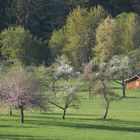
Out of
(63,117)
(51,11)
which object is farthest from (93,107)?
(51,11)

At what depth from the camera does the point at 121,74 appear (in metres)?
106

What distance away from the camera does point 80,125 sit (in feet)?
205

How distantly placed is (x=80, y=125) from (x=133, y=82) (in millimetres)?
47691

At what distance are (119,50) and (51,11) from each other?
25169 millimetres

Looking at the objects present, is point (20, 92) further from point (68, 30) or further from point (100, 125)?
point (68, 30)

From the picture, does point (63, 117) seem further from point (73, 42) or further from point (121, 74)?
point (73, 42)

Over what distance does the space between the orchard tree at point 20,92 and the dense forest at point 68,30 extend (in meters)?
56.4

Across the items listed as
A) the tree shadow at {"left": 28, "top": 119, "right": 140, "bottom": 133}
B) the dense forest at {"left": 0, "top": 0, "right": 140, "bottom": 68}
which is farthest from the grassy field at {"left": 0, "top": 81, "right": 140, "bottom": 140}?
the dense forest at {"left": 0, "top": 0, "right": 140, "bottom": 68}

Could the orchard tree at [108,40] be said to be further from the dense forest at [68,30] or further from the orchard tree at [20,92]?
the orchard tree at [20,92]

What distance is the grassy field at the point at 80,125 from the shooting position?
53344mm

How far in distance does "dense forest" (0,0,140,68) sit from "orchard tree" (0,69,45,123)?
185 ft

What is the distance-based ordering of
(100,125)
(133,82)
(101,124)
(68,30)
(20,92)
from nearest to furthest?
(100,125) → (101,124) → (20,92) → (133,82) → (68,30)

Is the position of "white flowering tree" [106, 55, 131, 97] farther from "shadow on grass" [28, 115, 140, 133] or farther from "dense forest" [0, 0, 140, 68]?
"shadow on grass" [28, 115, 140, 133]

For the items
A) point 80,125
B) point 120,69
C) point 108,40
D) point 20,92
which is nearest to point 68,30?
point 108,40
